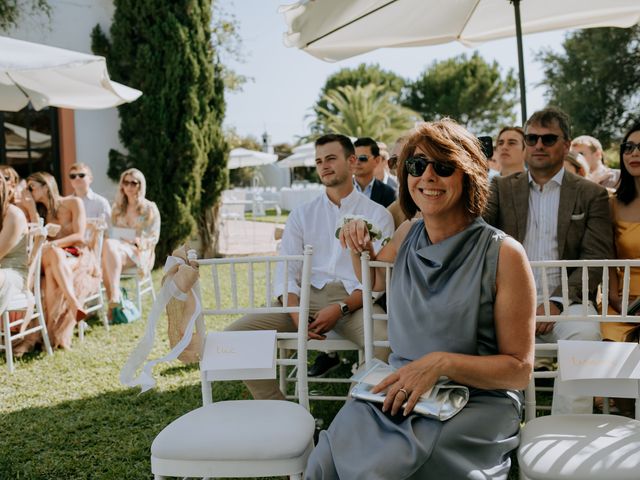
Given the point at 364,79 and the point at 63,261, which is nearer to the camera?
the point at 63,261

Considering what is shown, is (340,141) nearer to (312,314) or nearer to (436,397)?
(312,314)

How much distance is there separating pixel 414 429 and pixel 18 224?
4.18 meters

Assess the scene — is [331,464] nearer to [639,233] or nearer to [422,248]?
[422,248]

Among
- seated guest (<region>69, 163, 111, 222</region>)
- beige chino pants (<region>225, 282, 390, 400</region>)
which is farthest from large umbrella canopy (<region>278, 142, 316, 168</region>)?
beige chino pants (<region>225, 282, 390, 400</region>)

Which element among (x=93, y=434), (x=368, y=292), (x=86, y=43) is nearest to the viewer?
(x=368, y=292)

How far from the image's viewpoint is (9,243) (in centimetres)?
503

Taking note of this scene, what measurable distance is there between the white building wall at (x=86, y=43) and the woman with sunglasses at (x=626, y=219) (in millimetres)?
9076

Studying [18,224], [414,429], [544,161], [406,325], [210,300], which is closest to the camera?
[414,429]

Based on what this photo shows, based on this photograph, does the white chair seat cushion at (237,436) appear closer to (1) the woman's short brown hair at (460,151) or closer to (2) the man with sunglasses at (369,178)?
(1) the woman's short brown hair at (460,151)

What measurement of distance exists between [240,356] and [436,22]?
11.6 ft

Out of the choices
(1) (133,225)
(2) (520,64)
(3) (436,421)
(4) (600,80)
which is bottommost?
(3) (436,421)

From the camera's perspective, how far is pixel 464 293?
6.82 ft

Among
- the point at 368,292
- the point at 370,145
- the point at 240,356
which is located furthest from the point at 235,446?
the point at 370,145

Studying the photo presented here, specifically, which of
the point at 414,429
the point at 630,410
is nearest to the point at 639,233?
the point at 630,410
